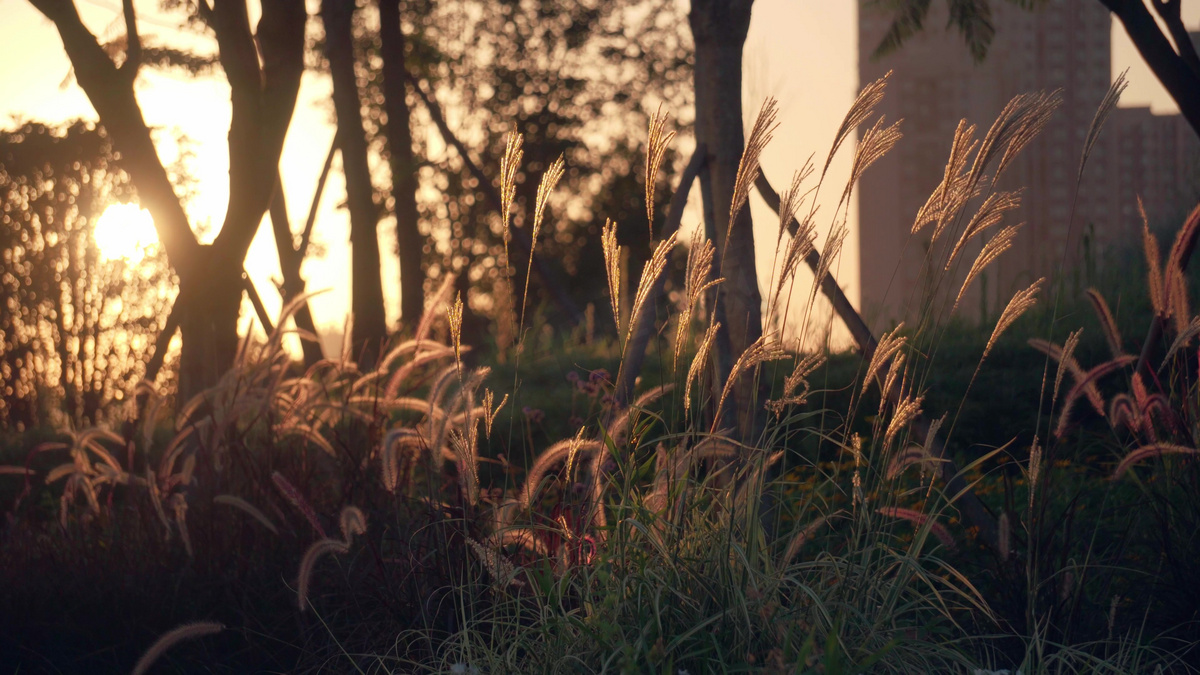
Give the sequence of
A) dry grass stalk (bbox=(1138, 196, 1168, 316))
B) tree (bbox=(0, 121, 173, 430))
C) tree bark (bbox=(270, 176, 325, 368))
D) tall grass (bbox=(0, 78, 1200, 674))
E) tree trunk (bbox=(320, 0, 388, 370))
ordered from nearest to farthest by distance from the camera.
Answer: tall grass (bbox=(0, 78, 1200, 674)) < dry grass stalk (bbox=(1138, 196, 1168, 316)) < tree bark (bbox=(270, 176, 325, 368)) < tree trunk (bbox=(320, 0, 388, 370)) < tree (bbox=(0, 121, 173, 430))

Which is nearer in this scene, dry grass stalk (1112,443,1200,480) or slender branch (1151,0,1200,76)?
dry grass stalk (1112,443,1200,480)

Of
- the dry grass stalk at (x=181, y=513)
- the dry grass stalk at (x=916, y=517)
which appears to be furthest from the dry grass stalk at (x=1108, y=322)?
the dry grass stalk at (x=181, y=513)

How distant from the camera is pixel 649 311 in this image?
326 centimetres

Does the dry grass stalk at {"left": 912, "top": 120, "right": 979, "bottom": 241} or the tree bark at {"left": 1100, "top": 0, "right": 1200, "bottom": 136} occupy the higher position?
the tree bark at {"left": 1100, "top": 0, "right": 1200, "bottom": 136}

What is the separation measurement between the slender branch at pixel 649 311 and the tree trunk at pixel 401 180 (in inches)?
222

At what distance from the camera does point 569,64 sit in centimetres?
2044

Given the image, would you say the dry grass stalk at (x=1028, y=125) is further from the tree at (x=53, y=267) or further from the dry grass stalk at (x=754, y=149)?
the tree at (x=53, y=267)

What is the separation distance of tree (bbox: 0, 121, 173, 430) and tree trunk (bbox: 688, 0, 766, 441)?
9679 millimetres

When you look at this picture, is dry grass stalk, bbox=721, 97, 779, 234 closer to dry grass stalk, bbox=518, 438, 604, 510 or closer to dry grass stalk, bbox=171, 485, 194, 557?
dry grass stalk, bbox=518, 438, 604, 510

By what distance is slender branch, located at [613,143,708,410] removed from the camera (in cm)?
307

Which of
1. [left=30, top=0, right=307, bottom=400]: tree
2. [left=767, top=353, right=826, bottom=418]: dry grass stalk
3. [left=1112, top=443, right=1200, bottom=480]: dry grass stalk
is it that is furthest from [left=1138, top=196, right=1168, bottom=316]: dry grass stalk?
[left=30, top=0, right=307, bottom=400]: tree

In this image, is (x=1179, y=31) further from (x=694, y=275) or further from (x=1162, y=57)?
(x=694, y=275)

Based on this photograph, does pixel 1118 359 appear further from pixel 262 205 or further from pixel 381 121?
pixel 381 121

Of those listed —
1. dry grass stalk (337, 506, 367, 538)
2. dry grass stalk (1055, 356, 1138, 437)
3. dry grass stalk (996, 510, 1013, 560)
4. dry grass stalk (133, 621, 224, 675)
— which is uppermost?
dry grass stalk (1055, 356, 1138, 437)
